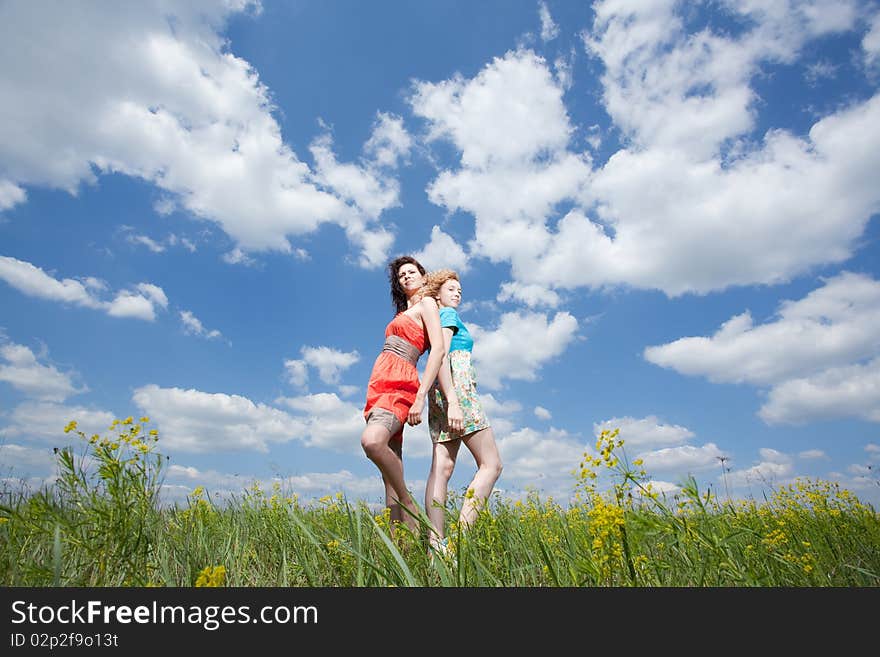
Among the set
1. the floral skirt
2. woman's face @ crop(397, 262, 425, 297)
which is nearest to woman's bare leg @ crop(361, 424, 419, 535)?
the floral skirt

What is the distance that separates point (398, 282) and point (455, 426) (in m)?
1.96

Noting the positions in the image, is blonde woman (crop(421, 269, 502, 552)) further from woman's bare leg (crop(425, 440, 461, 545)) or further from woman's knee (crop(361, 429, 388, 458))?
woman's knee (crop(361, 429, 388, 458))

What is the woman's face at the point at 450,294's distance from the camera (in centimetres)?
517

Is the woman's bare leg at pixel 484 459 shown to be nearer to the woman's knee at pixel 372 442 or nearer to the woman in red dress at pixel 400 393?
the woman in red dress at pixel 400 393

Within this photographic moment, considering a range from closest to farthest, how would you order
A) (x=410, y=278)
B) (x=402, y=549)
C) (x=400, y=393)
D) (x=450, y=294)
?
(x=402, y=549), (x=400, y=393), (x=450, y=294), (x=410, y=278)

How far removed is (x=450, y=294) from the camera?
5.17 meters

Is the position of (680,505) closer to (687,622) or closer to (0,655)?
(687,622)

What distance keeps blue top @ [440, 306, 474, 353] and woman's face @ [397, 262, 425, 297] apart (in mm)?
588

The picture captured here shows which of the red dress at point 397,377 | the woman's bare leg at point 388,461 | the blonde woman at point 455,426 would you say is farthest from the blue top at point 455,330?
the woman's bare leg at point 388,461

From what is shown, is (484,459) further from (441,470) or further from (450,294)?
(450,294)

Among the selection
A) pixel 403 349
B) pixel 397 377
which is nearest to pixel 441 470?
pixel 397 377

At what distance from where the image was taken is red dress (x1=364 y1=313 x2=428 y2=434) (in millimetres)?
4740

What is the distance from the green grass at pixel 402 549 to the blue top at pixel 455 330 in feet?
4.59

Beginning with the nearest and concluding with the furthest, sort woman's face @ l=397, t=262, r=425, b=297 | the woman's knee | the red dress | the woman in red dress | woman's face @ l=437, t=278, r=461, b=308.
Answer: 1. the woman's knee
2. the woman in red dress
3. the red dress
4. woman's face @ l=437, t=278, r=461, b=308
5. woman's face @ l=397, t=262, r=425, b=297
